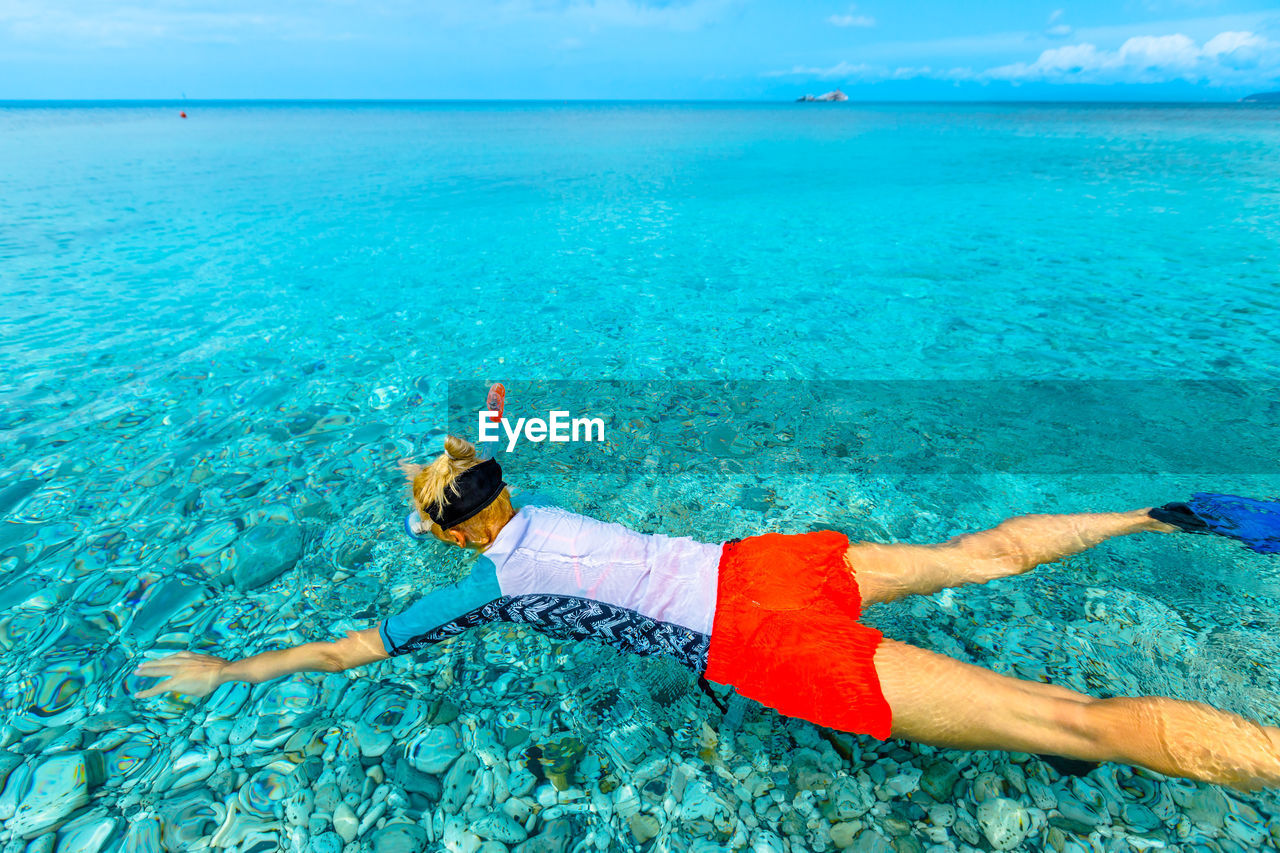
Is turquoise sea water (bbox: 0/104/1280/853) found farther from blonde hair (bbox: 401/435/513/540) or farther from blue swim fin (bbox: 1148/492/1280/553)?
blonde hair (bbox: 401/435/513/540)

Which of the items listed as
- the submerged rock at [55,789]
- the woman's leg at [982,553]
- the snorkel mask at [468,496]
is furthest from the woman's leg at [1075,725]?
the submerged rock at [55,789]

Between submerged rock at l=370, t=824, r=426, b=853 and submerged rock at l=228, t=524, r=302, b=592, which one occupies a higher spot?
submerged rock at l=228, t=524, r=302, b=592

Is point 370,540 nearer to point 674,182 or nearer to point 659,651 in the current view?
point 659,651

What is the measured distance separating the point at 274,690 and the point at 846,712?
328cm

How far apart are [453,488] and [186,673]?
2.07 m

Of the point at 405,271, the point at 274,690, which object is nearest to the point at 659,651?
the point at 274,690

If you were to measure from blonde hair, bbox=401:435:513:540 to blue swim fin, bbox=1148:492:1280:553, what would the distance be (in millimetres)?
4428

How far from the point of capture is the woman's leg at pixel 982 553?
367 centimetres

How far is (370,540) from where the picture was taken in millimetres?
4965

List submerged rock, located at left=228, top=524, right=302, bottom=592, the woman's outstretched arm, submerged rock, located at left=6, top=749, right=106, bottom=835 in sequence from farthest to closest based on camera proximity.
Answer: submerged rock, located at left=228, top=524, right=302, bottom=592, the woman's outstretched arm, submerged rock, located at left=6, top=749, right=106, bottom=835

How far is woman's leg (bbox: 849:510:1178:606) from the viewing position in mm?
3666

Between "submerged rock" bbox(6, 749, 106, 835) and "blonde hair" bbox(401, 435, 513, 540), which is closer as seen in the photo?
"blonde hair" bbox(401, 435, 513, 540)

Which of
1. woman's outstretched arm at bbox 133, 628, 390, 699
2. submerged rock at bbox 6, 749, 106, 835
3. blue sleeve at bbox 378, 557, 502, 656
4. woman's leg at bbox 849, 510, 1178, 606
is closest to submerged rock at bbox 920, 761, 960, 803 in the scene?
woman's leg at bbox 849, 510, 1178, 606

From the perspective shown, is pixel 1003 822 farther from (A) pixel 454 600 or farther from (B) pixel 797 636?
(A) pixel 454 600
